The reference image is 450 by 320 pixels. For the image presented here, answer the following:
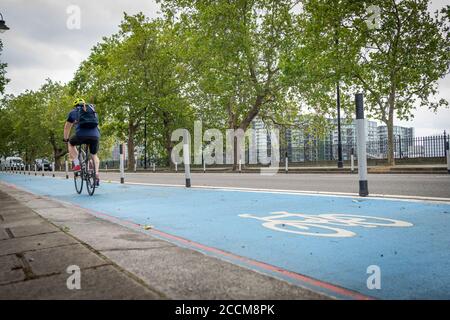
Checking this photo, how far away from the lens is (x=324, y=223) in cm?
440

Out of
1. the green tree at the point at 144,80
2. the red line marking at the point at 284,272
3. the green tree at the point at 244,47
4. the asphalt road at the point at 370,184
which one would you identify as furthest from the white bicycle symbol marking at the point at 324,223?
the green tree at the point at 144,80

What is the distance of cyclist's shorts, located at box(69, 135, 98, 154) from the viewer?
859 centimetres

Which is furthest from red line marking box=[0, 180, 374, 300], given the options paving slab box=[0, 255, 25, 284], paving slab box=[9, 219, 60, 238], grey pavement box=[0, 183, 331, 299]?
paving slab box=[0, 255, 25, 284]

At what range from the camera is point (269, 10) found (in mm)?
29875

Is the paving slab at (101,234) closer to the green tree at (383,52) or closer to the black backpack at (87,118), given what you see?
the black backpack at (87,118)

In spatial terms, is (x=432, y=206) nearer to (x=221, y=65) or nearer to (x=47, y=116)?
(x=221, y=65)

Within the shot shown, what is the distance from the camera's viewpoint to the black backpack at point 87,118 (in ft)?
27.7

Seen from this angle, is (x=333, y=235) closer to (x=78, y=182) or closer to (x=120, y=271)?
(x=120, y=271)

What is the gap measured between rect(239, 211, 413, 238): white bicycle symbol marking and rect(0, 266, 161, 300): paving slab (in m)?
2.22

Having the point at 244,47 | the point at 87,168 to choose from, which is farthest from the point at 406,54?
the point at 87,168

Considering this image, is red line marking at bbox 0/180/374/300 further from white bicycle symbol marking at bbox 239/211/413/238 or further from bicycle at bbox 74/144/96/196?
bicycle at bbox 74/144/96/196

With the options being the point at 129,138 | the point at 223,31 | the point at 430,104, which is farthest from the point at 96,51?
the point at 430,104

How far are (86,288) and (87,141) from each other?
717 cm

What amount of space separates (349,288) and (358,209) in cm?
333
